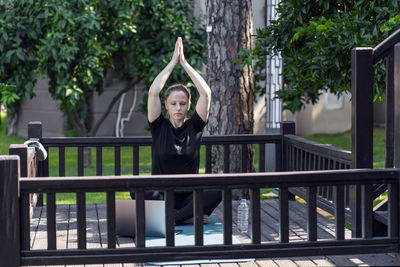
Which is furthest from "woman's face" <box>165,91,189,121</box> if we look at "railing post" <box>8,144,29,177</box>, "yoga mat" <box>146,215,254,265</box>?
→ "railing post" <box>8,144,29,177</box>

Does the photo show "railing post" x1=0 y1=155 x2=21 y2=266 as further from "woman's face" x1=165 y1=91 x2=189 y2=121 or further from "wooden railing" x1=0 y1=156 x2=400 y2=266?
"woman's face" x1=165 y1=91 x2=189 y2=121

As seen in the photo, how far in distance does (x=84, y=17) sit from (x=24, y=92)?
1.44 metres

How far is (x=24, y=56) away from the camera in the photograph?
1079 centimetres

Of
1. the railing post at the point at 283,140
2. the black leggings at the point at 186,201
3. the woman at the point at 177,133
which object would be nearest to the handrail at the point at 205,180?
the woman at the point at 177,133

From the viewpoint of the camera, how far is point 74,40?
10797 millimetres

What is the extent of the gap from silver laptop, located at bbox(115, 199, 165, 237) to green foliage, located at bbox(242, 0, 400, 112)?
180cm

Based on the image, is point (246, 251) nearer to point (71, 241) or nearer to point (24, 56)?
point (71, 241)

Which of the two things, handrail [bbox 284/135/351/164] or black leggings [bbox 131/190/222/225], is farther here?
black leggings [bbox 131/190/222/225]

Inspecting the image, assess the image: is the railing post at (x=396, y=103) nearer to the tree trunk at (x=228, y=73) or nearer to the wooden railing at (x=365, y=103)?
the wooden railing at (x=365, y=103)

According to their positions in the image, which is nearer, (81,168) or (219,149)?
(81,168)

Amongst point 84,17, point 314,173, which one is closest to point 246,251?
point 314,173

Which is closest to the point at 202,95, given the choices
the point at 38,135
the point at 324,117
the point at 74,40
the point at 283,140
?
the point at 283,140

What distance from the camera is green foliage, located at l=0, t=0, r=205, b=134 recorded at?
420 inches

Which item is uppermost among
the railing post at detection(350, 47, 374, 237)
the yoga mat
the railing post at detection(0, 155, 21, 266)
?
the railing post at detection(350, 47, 374, 237)
